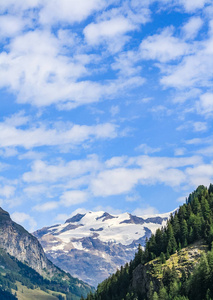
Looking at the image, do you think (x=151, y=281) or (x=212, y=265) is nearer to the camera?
(x=212, y=265)

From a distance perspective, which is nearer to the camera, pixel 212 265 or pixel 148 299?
pixel 212 265

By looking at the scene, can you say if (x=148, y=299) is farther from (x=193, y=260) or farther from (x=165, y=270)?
(x=193, y=260)

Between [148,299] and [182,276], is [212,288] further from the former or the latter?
[148,299]

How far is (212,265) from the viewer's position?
170375mm

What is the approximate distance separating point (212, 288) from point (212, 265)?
32.5ft

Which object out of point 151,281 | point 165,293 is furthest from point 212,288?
point 151,281

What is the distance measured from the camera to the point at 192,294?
557ft

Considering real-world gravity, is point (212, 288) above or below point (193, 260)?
below

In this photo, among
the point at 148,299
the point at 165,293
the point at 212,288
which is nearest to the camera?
the point at 212,288

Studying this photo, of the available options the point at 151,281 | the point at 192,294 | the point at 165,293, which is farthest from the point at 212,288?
the point at 151,281

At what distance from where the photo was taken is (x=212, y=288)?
16338 cm

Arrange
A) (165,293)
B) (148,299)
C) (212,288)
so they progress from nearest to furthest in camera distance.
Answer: (212,288)
(165,293)
(148,299)

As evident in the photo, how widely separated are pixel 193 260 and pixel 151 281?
21606 millimetres

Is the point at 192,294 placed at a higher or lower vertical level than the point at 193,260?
lower
